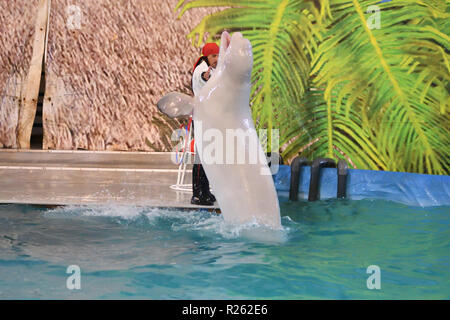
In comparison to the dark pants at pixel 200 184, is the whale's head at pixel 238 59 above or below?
above

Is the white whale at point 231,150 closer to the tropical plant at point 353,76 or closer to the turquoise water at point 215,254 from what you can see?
the turquoise water at point 215,254

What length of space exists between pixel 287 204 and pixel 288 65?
5.50 feet

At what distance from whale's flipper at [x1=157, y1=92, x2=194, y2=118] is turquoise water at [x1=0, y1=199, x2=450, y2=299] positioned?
0.70m

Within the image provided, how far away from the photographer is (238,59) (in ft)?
9.25

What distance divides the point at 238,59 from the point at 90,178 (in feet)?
11.3

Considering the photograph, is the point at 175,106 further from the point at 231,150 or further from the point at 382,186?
the point at 382,186

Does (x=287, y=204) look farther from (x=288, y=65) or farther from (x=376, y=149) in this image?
(x=288, y=65)

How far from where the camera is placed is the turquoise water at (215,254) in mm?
2283

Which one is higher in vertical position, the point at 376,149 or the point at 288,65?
the point at 288,65

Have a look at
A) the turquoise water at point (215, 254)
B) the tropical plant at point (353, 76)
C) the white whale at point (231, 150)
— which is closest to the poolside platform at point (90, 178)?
the turquoise water at point (215, 254)

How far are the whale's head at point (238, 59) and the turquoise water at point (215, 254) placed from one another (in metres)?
0.81

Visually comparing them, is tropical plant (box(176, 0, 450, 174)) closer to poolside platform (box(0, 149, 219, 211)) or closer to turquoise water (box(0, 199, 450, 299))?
turquoise water (box(0, 199, 450, 299))
